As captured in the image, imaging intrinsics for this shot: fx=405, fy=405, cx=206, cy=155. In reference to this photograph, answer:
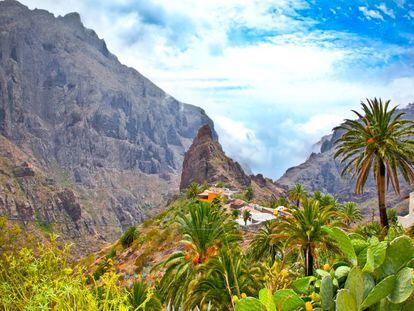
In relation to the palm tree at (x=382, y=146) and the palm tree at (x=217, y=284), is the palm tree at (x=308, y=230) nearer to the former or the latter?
the palm tree at (x=217, y=284)

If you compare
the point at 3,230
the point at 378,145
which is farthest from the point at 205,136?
the point at 3,230

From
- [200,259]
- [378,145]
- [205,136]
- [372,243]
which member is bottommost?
[200,259]

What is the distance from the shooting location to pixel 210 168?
168 metres

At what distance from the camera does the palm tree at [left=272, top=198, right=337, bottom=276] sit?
19.3 metres

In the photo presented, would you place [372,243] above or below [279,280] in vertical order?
above

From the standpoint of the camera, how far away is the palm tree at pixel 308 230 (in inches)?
761

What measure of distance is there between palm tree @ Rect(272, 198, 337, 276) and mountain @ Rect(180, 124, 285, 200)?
13079 cm

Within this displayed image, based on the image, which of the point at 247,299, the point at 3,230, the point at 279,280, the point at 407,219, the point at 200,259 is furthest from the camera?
the point at 407,219

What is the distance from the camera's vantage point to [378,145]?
26.1m

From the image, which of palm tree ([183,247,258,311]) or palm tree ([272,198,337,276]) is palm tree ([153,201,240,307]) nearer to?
palm tree ([183,247,258,311])

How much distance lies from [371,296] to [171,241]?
58.8m

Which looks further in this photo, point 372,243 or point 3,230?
point 3,230

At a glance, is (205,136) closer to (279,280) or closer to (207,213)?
(207,213)

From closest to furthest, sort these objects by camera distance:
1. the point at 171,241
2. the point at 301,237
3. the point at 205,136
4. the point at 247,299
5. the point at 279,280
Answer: the point at 247,299 → the point at 279,280 → the point at 301,237 → the point at 171,241 → the point at 205,136
